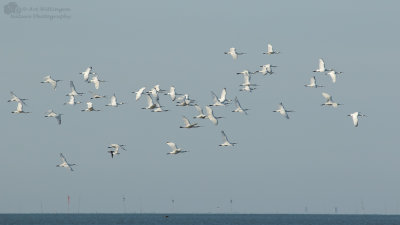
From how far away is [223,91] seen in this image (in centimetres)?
9319

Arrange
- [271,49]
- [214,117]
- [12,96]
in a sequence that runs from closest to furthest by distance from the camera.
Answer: [214,117], [12,96], [271,49]

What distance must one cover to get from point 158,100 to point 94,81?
6122 mm

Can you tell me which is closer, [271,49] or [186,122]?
[186,122]

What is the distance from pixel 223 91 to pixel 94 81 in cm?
1164

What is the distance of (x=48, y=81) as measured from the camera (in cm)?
9356

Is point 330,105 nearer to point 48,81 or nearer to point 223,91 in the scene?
point 223,91

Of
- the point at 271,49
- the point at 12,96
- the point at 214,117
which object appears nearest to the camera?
the point at 214,117

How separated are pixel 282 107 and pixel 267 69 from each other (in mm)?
5936

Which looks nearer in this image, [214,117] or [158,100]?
[214,117]

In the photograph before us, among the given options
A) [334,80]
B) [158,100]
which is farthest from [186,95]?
[334,80]

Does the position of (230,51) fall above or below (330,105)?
above

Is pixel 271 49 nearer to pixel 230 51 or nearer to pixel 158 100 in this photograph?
pixel 230 51

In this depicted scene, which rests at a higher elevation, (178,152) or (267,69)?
(267,69)

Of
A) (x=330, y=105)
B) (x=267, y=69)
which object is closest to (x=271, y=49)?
(x=267, y=69)
